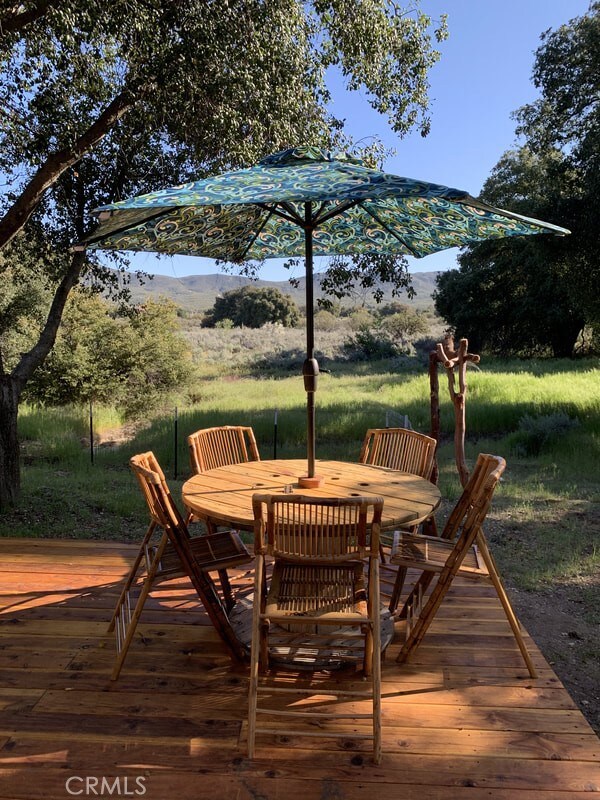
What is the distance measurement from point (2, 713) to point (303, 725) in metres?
1.08

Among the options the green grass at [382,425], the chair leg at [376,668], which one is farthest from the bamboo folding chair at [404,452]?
the green grass at [382,425]

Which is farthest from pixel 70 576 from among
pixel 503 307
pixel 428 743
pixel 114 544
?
pixel 503 307

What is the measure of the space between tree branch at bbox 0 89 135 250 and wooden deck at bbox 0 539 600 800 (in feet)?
10.8

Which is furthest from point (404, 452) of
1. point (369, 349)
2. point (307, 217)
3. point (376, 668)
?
point (369, 349)

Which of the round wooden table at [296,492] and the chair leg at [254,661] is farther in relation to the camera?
the round wooden table at [296,492]

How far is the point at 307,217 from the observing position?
3088 mm

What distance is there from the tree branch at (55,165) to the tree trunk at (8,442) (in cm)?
119

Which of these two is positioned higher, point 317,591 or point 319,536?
point 319,536

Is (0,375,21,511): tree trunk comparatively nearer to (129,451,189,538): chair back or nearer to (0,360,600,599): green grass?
(0,360,600,599): green grass

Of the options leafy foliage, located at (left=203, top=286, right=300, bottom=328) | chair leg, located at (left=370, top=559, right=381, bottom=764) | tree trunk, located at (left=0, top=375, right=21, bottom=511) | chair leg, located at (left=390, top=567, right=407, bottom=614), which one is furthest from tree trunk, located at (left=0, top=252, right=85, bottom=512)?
leafy foliage, located at (left=203, top=286, right=300, bottom=328)

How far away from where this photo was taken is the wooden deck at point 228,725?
1.89 m

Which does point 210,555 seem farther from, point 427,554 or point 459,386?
point 459,386

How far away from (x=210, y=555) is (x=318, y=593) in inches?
23.6

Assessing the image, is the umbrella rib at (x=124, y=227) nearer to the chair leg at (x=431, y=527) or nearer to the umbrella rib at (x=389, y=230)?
the umbrella rib at (x=389, y=230)
